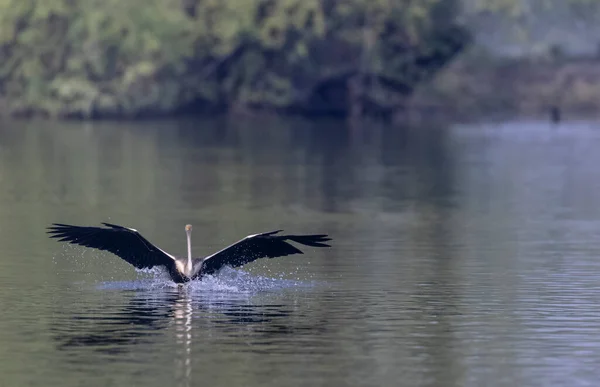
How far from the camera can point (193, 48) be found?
88.9 meters

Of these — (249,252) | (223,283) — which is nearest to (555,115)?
(223,283)

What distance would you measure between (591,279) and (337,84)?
67.9 meters

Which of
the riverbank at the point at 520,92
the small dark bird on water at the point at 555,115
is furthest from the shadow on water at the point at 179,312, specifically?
the riverbank at the point at 520,92

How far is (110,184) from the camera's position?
42.5 metres

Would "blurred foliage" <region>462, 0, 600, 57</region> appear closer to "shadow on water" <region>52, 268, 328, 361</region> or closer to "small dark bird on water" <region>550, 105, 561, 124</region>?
"small dark bird on water" <region>550, 105, 561, 124</region>

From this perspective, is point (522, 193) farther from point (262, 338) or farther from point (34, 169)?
point (262, 338)

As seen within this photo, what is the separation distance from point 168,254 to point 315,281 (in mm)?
2077

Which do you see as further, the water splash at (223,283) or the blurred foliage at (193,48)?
the blurred foliage at (193,48)

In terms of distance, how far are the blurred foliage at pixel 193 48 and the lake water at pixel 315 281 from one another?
36.6 m

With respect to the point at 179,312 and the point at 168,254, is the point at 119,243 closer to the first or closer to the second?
the point at 168,254

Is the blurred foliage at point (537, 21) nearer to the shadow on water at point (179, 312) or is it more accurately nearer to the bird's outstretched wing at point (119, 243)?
the shadow on water at point (179, 312)

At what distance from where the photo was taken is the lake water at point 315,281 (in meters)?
16.7

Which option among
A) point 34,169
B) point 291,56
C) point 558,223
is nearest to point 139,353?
point 558,223

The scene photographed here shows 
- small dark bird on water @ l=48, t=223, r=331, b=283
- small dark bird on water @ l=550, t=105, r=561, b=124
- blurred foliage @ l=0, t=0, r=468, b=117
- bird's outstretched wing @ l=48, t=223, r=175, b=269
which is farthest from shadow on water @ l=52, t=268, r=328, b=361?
small dark bird on water @ l=550, t=105, r=561, b=124
